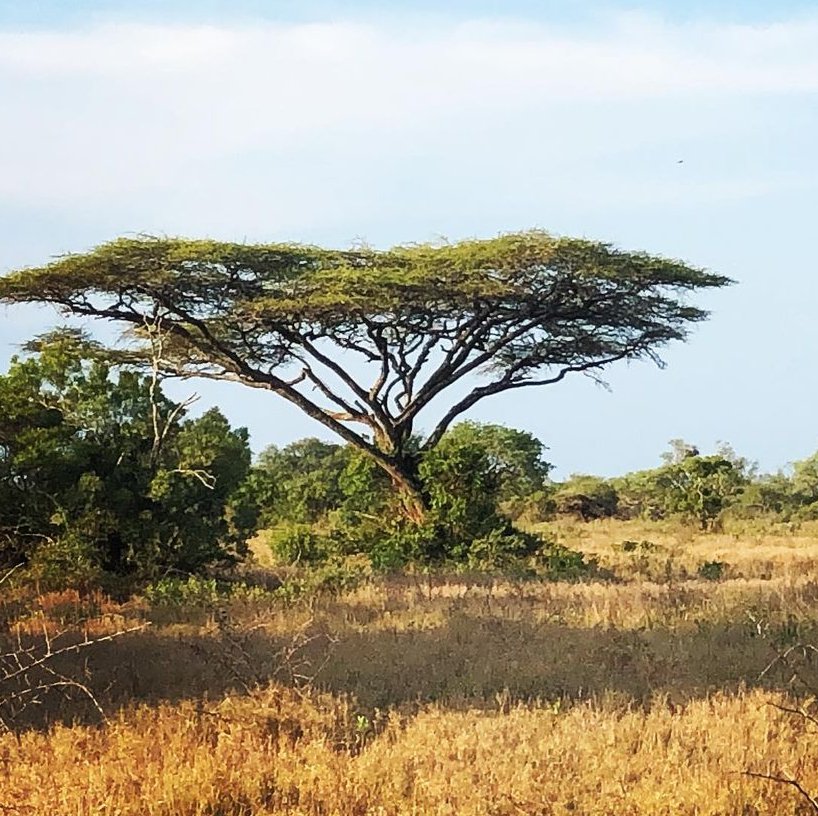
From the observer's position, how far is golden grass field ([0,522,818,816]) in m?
5.73

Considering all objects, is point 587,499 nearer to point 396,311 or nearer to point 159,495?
point 396,311

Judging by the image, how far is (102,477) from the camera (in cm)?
1423

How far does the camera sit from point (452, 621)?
1088 centimetres

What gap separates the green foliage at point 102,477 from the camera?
13453mm

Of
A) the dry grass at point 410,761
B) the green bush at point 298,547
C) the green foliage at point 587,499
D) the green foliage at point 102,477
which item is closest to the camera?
the dry grass at point 410,761

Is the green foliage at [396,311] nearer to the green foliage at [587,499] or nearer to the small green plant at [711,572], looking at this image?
the small green plant at [711,572]

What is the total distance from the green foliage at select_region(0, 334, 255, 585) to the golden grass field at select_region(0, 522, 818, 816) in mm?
1582

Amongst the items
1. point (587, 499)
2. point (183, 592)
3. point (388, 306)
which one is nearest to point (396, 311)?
point (388, 306)

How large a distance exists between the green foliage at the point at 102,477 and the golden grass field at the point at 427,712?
5.19 feet

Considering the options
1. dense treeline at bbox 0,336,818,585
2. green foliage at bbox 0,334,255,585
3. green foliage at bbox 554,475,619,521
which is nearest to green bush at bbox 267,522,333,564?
dense treeline at bbox 0,336,818,585

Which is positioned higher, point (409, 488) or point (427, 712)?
point (409, 488)

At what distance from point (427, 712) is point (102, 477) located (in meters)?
7.94

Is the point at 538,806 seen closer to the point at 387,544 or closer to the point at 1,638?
the point at 1,638

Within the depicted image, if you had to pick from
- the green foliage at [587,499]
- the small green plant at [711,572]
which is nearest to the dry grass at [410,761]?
the small green plant at [711,572]
